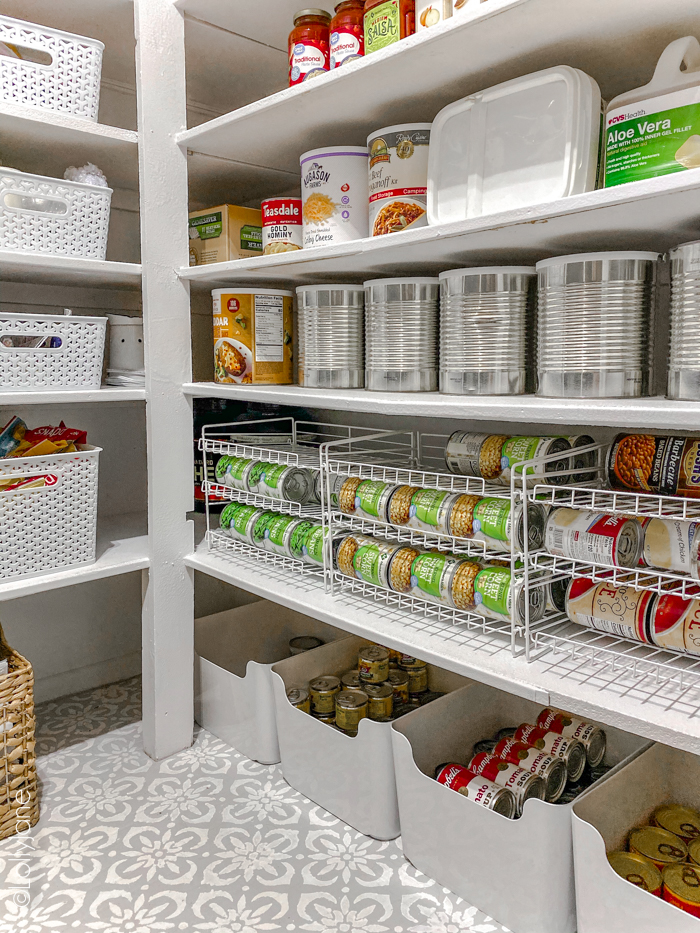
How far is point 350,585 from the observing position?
1.59m

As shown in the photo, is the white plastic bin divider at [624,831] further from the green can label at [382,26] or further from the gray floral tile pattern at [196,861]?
the green can label at [382,26]

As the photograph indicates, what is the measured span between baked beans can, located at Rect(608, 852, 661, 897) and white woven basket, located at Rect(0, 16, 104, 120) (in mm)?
1863

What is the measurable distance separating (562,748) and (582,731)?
9 cm

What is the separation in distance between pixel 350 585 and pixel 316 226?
76 centimetres

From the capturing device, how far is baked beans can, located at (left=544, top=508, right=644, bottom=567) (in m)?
1.13

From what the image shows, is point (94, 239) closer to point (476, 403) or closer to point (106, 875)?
point (476, 403)

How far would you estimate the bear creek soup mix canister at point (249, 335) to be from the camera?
5.63 feet

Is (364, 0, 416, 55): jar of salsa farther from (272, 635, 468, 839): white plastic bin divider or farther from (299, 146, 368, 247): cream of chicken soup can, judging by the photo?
(272, 635, 468, 839): white plastic bin divider

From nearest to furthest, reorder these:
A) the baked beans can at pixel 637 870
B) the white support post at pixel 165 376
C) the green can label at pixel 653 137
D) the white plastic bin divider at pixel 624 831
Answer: the green can label at pixel 653 137 → the white plastic bin divider at pixel 624 831 → the baked beans can at pixel 637 870 → the white support post at pixel 165 376

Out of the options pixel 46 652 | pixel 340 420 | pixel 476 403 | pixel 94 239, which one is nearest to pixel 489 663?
pixel 476 403

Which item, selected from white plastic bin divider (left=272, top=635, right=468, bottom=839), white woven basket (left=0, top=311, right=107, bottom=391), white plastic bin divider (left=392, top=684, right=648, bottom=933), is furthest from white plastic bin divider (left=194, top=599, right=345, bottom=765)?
white woven basket (left=0, top=311, right=107, bottom=391)

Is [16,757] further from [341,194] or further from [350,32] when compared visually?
[350,32]

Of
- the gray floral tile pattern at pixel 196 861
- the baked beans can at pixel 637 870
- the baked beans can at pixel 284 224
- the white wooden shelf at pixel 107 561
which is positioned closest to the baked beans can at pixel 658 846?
the baked beans can at pixel 637 870

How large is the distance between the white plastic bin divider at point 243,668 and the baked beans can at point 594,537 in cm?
86
